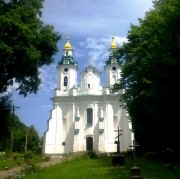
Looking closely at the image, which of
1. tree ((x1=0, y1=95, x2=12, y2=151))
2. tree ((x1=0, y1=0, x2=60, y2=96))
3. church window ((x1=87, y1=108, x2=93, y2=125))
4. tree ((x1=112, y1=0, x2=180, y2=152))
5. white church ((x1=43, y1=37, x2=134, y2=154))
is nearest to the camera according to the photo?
tree ((x1=112, y1=0, x2=180, y2=152))

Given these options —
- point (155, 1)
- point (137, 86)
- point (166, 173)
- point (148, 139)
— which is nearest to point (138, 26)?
point (155, 1)

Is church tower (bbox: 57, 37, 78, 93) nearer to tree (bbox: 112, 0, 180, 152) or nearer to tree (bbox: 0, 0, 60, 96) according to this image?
tree (bbox: 112, 0, 180, 152)

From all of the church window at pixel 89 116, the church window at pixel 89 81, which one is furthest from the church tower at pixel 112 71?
the church window at pixel 89 116

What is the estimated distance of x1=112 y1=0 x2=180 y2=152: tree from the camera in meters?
16.0

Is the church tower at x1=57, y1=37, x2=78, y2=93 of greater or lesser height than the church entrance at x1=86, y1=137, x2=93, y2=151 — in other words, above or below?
above

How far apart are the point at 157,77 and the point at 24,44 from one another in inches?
329

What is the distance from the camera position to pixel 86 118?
49469 millimetres

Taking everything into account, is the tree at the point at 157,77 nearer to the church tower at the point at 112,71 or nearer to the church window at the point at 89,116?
the church window at the point at 89,116

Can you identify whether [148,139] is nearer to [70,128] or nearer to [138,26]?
[138,26]

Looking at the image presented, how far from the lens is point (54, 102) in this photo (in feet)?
166

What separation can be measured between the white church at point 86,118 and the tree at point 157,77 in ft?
74.5

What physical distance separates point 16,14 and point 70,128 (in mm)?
30567

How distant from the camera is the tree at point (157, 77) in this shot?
1602 cm

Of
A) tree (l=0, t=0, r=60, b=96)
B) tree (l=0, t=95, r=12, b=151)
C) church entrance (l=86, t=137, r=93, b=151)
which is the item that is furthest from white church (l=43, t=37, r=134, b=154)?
tree (l=0, t=0, r=60, b=96)
